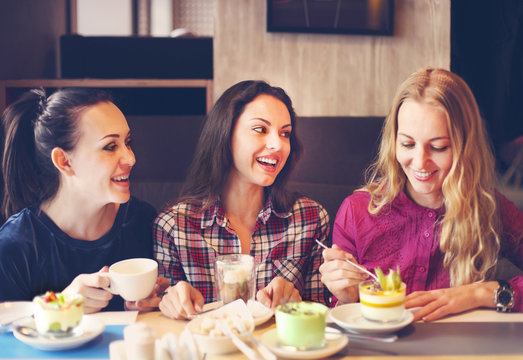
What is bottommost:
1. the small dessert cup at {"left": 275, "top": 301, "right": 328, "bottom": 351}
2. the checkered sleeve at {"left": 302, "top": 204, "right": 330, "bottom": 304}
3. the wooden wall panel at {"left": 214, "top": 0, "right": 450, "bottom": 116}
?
the checkered sleeve at {"left": 302, "top": 204, "right": 330, "bottom": 304}

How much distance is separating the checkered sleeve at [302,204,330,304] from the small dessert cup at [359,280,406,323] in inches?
23.1

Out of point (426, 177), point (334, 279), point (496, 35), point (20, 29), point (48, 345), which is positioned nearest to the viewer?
point (48, 345)

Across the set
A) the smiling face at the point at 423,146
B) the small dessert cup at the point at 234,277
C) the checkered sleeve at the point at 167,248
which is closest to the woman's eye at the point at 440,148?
the smiling face at the point at 423,146

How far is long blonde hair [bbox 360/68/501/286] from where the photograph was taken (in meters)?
Result: 1.57

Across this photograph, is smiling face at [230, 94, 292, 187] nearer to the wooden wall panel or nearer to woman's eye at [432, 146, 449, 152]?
woman's eye at [432, 146, 449, 152]

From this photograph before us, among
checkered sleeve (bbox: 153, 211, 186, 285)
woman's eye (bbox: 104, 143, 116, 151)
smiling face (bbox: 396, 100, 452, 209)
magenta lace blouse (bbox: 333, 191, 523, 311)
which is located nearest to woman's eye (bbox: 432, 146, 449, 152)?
smiling face (bbox: 396, 100, 452, 209)

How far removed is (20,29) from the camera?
302 centimetres

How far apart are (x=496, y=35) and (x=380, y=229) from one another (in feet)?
4.99

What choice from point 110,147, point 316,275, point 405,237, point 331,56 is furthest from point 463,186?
point 331,56

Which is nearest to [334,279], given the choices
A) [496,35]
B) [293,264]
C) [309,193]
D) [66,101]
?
[293,264]

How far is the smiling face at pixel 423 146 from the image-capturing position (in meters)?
1.56

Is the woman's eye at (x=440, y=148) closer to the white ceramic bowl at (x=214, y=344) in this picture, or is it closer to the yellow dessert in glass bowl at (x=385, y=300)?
the yellow dessert in glass bowl at (x=385, y=300)

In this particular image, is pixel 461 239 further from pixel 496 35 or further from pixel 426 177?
pixel 496 35

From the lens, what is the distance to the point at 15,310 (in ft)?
4.23
